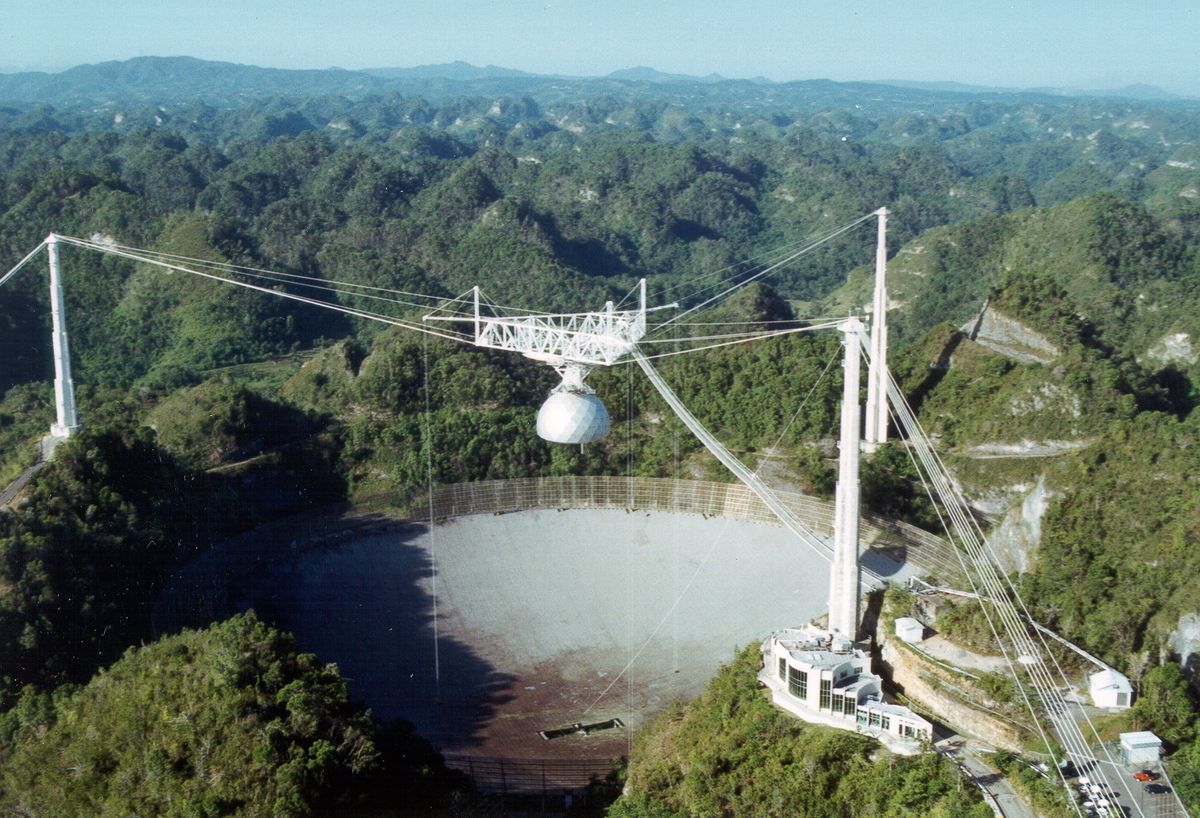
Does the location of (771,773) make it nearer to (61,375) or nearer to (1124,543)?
(1124,543)

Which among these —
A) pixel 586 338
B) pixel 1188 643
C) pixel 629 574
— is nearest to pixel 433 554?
pixel 629 574

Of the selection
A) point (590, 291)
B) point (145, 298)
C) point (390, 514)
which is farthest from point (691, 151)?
point (390, 514)

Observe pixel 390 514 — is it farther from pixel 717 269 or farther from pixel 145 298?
pixel 717 269

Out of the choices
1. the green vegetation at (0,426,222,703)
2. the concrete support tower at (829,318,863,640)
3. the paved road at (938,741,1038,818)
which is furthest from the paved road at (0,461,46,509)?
the paved road at (938,741,1038,818)

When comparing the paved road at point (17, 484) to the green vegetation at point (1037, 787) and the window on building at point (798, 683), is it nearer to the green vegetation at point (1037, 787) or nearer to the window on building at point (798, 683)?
the window on building at point (798, 683)

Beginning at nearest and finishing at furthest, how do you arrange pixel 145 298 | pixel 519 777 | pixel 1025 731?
1. pixel 1025 731
2. pixel 519 777
3. pixel 145 298

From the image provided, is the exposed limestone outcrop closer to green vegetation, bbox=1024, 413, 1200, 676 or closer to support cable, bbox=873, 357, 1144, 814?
green vegetation, bbox=1024, 413, 1200, 676
